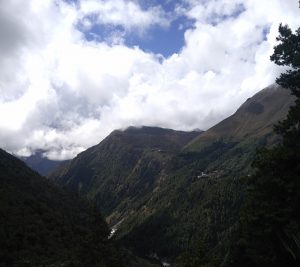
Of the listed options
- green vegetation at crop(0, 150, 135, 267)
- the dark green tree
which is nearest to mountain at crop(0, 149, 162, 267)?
Answer: green vegetation at crop(0, 150, 135, 267)

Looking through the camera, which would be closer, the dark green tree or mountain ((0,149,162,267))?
the dark green tree

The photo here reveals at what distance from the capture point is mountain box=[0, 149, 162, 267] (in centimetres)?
6694

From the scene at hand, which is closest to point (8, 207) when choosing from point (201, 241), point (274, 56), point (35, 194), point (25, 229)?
point (25, 229)

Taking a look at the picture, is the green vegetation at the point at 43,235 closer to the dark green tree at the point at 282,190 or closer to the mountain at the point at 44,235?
the mountain at the point at 44,235

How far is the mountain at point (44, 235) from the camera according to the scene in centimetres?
6694

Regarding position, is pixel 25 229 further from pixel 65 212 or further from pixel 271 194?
pixel 271 194

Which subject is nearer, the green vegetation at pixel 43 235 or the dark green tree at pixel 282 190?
the dark green tree at pixel 282 190

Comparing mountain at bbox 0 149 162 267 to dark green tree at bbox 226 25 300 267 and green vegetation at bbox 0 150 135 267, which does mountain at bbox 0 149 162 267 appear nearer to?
green vegetation at bbox 0 150 135 267

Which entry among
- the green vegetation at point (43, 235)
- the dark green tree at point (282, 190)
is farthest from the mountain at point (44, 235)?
the dark green tree at point (282, 190)

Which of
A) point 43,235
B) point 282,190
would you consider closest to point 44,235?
point 43,235

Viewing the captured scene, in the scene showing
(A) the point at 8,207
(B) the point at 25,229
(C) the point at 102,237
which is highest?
(A) the point at 8,207

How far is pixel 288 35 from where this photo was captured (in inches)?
1566

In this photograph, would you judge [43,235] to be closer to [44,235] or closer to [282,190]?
[44,235]

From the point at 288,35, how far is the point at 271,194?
16.3 meters
